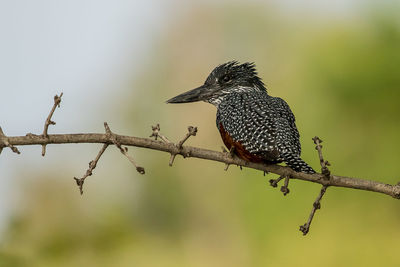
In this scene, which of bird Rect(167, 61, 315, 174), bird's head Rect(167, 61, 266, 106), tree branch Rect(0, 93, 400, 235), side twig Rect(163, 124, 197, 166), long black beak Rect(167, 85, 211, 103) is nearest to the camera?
tree branch Rect(0, 93, 400, 235)

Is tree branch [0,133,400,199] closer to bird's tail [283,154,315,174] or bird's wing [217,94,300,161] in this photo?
bird's tail [283,154,315,174]

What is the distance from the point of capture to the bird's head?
6816 millimetres

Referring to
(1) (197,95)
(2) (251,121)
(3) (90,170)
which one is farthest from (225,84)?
(3) (90,170)

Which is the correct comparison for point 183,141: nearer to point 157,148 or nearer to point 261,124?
point 157,148

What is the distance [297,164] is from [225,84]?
7.11ft

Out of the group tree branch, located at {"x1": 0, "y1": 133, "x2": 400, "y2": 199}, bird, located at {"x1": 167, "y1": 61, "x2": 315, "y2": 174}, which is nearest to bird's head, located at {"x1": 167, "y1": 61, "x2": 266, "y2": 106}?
bird, located at {"x1": 167, "y1": 61, "x2": 315, "y2": 174}

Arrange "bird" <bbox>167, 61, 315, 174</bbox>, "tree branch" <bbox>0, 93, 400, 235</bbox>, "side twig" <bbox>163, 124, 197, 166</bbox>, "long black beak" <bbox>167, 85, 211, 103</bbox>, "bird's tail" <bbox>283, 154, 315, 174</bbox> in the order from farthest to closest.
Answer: "long black beak" <bbox>167, 85, 211, 103</bbox>, "bird" <bbox>167, 61, 315, 174</bbox>, "bird's tail" <bbox>283, 154, 315, 174</bbox>, "side twig" <bbox>163, 124, 197, 166</bbox>, "tree branch" <bbox>0, 93, 400, 235</bbox>

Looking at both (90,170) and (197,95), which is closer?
(90,170)

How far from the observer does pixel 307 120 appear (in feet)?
57.7

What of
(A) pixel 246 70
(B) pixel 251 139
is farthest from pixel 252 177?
(B) pixel 251 139

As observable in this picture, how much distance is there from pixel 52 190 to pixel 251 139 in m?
14.3

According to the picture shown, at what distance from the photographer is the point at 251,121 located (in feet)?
18.5

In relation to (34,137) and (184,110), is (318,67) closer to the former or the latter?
(184,110)

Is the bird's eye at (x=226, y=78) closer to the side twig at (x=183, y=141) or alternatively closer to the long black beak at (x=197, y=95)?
the long black beak at (x=197, y=95)
